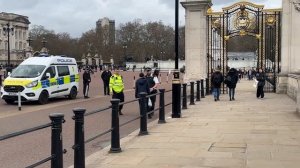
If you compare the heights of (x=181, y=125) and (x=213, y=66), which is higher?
(x=213, y=66)

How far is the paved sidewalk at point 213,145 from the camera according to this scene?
7922mm

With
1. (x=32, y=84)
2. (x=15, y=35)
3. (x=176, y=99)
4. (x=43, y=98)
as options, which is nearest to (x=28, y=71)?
(x=32, y=84)

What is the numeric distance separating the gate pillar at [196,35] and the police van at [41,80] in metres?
6.29

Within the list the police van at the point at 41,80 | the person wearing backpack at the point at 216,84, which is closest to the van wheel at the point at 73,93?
the police van at the point at 41,80

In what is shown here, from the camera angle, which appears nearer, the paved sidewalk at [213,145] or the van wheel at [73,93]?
the paved sidewalk at [213,145]

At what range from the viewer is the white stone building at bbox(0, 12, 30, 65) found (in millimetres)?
135375

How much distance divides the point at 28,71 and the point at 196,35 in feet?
28.9

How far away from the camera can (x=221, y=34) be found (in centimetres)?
2642

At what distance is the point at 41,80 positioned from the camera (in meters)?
22.3

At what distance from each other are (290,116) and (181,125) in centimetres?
398

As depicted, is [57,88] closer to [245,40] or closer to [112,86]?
[112,86]

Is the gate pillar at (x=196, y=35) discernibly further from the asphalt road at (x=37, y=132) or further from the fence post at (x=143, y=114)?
the fence post at (x=143, y=114)

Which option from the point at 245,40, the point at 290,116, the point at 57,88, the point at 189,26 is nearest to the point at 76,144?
the point at 290,116

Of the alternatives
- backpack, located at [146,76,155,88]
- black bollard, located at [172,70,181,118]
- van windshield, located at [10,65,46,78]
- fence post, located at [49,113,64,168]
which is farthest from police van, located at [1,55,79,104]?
fence post, located at [49,113,64,168]
